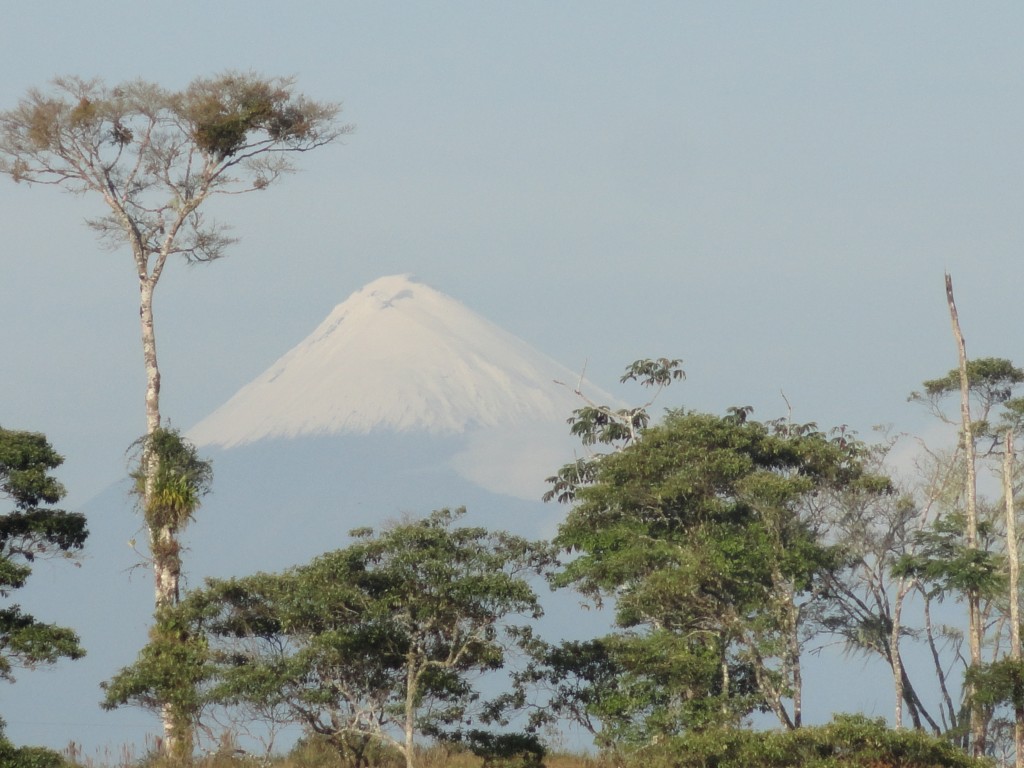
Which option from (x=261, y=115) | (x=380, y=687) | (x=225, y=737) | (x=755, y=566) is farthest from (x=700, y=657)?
(x=261, y=115)

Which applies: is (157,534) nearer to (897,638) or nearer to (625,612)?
(625,612)

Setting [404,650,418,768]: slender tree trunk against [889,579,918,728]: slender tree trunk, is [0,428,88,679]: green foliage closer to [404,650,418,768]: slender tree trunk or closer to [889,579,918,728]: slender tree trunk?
[404,650,418,768]: slender tree trunk

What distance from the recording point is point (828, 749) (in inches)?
1318

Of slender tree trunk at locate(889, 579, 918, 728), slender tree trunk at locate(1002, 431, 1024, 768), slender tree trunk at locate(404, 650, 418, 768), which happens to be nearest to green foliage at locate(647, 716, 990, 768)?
slender tree trunk at locate(1002, 431, 1024, 768)

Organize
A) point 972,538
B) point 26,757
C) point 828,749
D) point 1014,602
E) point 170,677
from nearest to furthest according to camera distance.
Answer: point 26,757, point 828,749, point 170,677, point 1014,602, point 972,538

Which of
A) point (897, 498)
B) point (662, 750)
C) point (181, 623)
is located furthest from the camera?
point (897, 498)

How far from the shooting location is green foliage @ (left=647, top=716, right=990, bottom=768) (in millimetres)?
32844

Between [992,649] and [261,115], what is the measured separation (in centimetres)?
2674

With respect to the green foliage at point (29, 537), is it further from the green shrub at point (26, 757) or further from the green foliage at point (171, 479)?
the green foliage at point (171, 479)

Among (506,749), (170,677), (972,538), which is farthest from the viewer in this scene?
(972,538)

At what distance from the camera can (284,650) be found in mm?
36375

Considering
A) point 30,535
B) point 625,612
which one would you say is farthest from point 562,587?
point 30,535

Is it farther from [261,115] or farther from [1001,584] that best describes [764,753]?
[261,115]

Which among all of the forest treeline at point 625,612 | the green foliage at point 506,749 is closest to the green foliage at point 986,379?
the forest treeline at point 625,612
